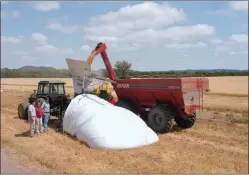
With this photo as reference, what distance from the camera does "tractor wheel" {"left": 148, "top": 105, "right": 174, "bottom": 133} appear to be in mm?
14344

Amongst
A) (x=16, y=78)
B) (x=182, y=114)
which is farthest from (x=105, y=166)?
(x=16, y=78)

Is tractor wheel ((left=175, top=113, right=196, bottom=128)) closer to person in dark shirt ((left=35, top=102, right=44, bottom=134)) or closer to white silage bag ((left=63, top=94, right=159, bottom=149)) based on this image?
white silage bag ((left=63, top=94, right=159, bottom=149))

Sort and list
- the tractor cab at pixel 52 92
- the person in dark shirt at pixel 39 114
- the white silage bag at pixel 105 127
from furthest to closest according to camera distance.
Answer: the tractor cab at pixel 52 92 → the person in dark shirt at pixel 39 114 → the white silage bag at pixel 105 127

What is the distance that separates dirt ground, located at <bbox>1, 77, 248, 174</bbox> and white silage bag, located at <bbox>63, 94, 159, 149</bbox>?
0.93 ft

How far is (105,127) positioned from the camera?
1148 cm

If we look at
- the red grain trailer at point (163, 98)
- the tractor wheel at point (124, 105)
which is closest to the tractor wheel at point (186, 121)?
the red grain trailer at point (163, 98)

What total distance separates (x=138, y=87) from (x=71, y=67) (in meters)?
3.52

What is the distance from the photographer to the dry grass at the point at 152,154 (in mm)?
9336

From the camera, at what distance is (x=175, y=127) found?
15.9 meters

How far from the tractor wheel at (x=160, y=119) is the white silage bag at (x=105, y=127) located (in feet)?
7.08

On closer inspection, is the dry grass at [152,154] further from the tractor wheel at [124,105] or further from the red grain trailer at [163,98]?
the tractor wheel at [124,105]

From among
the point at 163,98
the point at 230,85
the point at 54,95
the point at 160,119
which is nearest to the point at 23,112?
the point at 54,95

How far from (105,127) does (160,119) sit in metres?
3.77

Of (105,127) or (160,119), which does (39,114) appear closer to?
(105,127)
